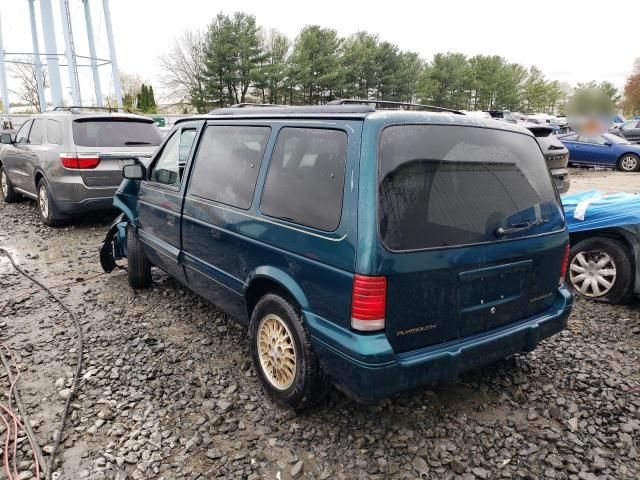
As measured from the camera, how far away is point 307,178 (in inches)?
102

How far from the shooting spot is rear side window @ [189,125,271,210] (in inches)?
118

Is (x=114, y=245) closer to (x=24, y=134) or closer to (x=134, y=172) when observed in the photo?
(x=134, y=172)

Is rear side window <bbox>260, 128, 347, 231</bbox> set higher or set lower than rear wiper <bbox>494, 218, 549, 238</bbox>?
higher

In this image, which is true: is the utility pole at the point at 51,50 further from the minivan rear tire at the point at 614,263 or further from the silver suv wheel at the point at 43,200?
the minivan rear tire at the point at 614,263

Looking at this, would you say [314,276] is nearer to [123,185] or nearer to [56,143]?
[123,185]

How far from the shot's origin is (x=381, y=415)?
285 cm

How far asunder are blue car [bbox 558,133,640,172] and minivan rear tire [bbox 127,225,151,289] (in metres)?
15.2

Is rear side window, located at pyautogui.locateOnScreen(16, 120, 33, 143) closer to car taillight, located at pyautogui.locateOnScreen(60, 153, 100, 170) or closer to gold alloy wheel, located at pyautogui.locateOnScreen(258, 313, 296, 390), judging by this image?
car taillight, located at pyautogui.locateOnScreen(60, 153, 100, 170)

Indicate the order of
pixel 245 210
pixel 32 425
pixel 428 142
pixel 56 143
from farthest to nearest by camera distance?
pixel 56 143, pixel 245 210, pixel 32 425, pixel 428 142

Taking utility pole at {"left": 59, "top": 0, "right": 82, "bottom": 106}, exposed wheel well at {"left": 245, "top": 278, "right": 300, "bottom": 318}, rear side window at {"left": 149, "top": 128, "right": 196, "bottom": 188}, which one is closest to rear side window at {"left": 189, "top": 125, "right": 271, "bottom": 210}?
rear side window at {"left": 149, "top": 128, "right": 196, "bottom": 188}

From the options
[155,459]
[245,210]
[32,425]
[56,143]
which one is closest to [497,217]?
[245,210]

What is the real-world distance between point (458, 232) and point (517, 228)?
0.47 metres

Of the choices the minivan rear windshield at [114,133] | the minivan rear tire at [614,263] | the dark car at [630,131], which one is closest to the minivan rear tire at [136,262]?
the minivan rear windshield at [114,133]

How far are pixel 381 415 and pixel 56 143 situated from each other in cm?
657
